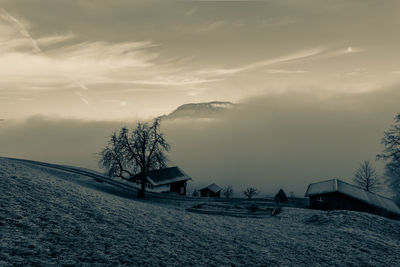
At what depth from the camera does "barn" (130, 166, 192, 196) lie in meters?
47.1

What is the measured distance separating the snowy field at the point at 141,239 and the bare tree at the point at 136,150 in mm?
14347

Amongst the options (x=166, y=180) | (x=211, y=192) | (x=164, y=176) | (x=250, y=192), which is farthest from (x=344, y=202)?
(x=164, y=176)

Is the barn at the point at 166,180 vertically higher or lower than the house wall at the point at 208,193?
higher

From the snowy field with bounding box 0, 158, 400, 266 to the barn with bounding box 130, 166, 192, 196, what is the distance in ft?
92.1

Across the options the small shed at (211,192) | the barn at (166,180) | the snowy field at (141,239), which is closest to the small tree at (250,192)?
the small shed at (211,192)

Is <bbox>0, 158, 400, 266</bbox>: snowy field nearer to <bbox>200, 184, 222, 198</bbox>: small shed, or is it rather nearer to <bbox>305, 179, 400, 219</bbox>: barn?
<bbox>305, 179, 400, 219</bbox>: barn

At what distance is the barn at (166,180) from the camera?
1855 inches

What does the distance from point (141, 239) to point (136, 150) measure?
2263 cm

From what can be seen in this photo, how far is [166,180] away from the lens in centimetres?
4894

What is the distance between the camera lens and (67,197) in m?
17.5

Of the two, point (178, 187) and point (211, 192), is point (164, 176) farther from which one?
point (211, 192)


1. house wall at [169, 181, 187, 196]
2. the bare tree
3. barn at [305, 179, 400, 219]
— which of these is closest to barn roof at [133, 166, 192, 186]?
house wall at [169, 181, 187, 196]

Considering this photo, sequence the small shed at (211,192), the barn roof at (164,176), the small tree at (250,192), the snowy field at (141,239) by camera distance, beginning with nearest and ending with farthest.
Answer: the snowy field at (141,239) < the barn roof at (164,176) < the small tree at (250,192) < the small shed at (211,192)

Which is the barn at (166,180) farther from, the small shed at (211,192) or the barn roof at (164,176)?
the small shed at (211,192)
